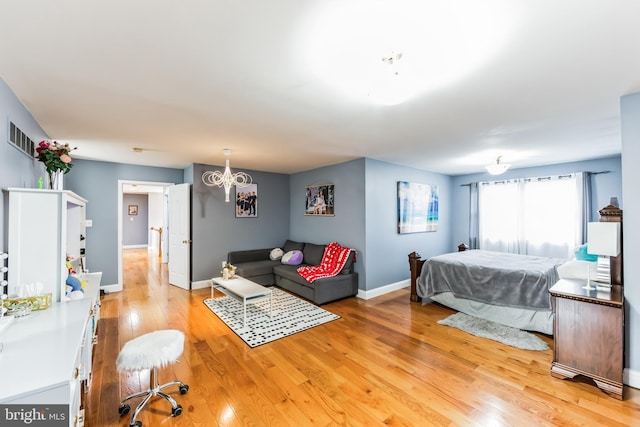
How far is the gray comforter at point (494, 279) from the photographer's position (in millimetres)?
3295

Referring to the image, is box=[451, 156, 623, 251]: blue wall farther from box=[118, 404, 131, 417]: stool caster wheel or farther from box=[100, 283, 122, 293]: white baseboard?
box=[100, 283, 122, 293]: white baseboard

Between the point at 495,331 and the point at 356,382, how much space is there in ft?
6.72

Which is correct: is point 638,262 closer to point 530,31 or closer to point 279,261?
point 530,31

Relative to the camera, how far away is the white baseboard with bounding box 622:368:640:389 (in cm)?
221

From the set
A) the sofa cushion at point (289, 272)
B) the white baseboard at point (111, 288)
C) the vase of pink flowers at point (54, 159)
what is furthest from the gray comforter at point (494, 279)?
the white baseboard at point (111, 288)

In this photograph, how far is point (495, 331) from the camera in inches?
129

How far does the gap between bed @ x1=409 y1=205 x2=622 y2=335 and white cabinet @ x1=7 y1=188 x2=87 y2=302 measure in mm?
4332

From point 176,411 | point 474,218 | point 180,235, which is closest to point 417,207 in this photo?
point 474,218

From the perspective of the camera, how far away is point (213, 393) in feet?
7.16

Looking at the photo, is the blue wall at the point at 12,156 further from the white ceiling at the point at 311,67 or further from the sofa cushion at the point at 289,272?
the sofa cushion at the point at 289,272

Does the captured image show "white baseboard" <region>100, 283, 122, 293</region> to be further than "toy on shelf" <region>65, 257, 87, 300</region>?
Yes

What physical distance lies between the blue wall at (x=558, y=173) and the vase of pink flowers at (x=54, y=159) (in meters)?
7.15

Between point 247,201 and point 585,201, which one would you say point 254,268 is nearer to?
point 247,201

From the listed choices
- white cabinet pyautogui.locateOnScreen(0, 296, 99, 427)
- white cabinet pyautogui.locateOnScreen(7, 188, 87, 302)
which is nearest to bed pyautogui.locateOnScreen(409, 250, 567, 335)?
white cabinet pyautogui.locateOnScreen(0, 296, 99, 427)
